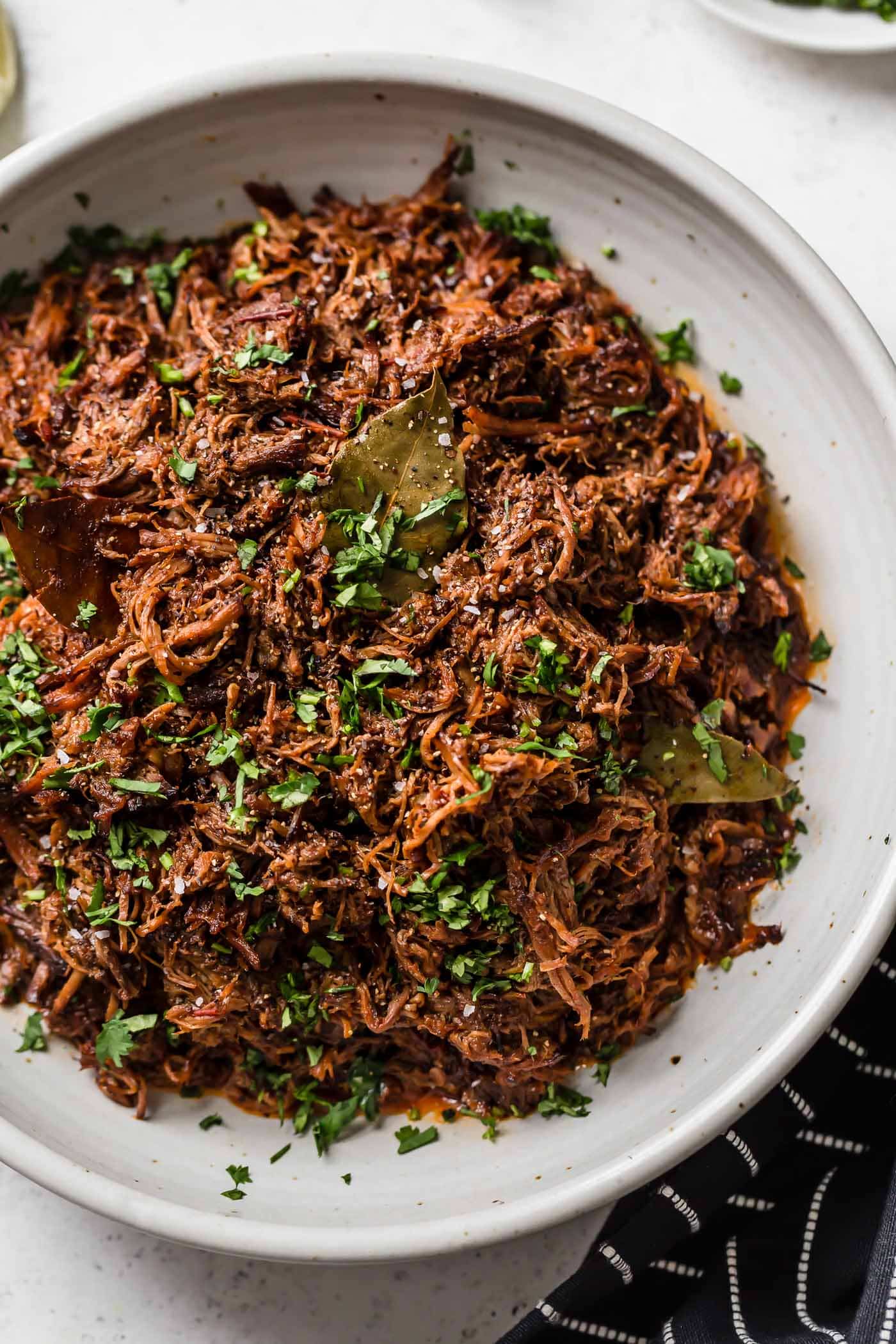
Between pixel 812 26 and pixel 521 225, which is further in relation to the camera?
pixel 812 26

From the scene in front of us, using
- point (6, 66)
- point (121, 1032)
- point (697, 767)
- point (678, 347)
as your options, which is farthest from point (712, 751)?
point (6, 66)

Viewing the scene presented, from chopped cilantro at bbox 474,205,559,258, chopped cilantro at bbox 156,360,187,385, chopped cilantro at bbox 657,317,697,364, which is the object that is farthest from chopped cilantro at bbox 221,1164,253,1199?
chopped cilantro at bbox 474,205,559,258

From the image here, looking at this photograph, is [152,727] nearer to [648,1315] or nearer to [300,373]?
[300,373]

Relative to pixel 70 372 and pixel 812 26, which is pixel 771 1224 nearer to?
pixel 70 372

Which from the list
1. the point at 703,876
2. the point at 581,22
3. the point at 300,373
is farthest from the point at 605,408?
the point at 581,22

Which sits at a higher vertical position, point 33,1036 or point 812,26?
point 812,26

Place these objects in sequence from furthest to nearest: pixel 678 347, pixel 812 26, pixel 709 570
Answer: pixel 812 26, pixel 678 347, pixel 709 570

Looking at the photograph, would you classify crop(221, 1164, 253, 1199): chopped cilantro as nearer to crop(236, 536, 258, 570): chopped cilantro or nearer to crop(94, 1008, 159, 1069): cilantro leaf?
crop(94, 1008, 159, 1069): cilantro leaf
